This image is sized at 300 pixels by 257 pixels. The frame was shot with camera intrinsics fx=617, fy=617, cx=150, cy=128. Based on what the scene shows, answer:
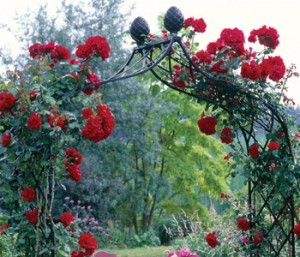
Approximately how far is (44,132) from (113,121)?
460 mm

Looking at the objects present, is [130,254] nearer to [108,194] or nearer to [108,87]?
[108,194]

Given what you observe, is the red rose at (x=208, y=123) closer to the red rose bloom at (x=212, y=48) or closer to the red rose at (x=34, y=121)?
the red rose bloom at (x=212, y=48)

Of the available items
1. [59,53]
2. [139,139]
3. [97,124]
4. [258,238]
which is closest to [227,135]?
[258,238]

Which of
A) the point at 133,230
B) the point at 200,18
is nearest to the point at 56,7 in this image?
the point at 133,230

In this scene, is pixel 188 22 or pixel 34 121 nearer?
pixel 34 121

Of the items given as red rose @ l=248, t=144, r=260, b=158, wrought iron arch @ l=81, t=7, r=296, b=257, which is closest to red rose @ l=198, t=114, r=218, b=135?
wrought iron arch @ l=81, t=7, r=296, b=257

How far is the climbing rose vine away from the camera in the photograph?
4.00 m

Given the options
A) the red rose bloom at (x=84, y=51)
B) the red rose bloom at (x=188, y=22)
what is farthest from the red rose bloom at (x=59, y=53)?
the red rose bloom at (x=188, y=22)

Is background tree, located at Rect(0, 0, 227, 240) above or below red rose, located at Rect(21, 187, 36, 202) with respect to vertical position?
above

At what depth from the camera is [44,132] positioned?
401 cm

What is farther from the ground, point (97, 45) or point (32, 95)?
point (97, 45)

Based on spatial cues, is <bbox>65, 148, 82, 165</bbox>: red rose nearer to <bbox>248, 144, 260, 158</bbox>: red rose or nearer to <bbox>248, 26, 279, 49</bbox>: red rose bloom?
<bbox>248, 144, 260, 158</bbox>: red rose

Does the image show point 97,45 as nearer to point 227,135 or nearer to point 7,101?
point 7,101

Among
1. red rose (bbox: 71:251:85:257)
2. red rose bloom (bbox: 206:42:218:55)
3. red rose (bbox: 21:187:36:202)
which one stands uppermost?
red rose bloom (bbox: 206:42:218:55)
